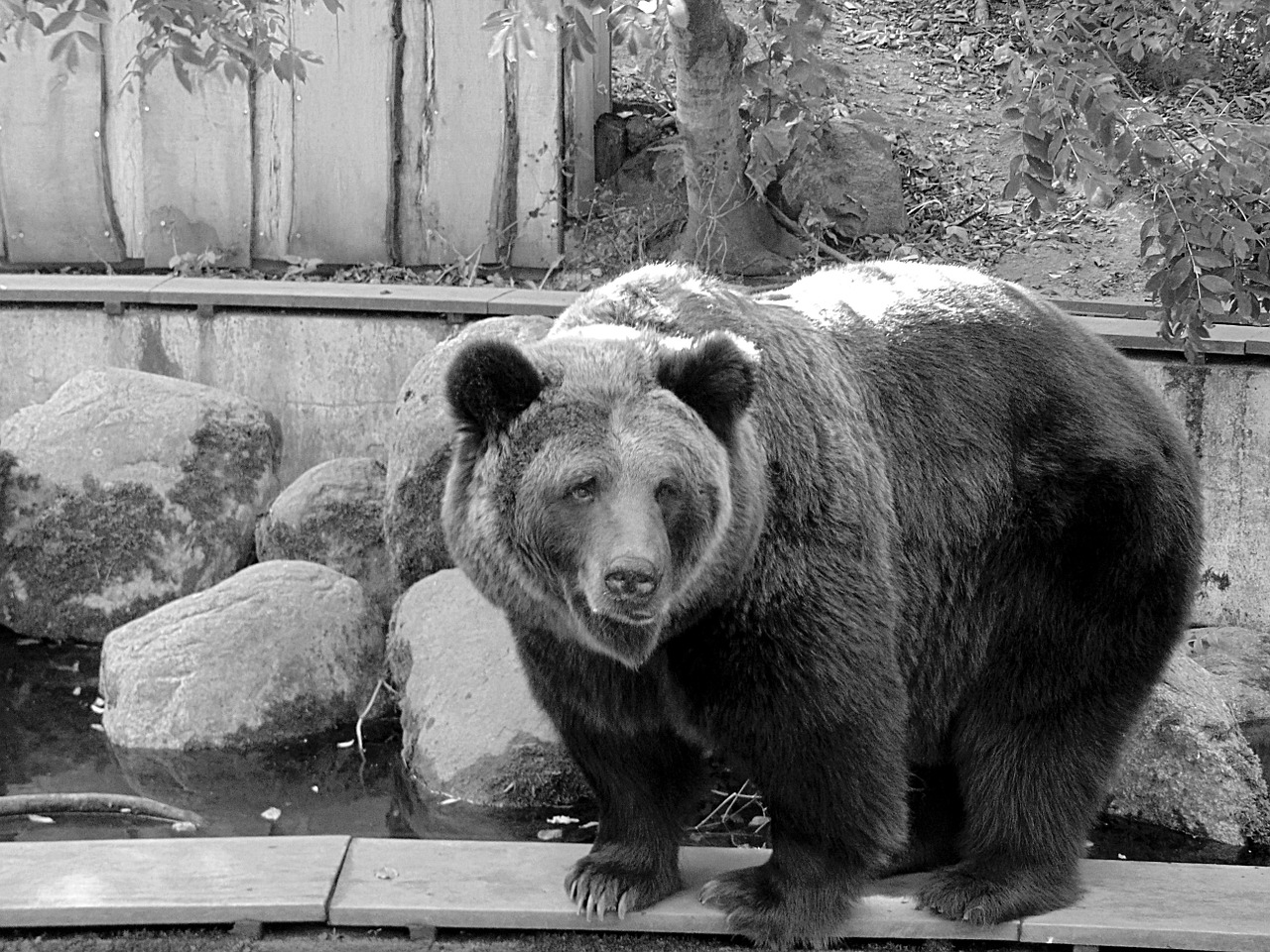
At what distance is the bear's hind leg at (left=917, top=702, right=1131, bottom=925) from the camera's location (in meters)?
4.71

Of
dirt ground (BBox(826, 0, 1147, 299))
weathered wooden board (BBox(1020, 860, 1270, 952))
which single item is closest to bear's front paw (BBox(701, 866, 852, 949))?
weathered wooden board (BBox(1020, 860, 1270, 952))

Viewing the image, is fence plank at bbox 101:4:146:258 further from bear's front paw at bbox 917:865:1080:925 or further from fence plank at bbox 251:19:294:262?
bear's front paw at bbox 917:865:1080:925

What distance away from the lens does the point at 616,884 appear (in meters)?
4.57

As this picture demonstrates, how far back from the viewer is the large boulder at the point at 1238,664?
6852 mm

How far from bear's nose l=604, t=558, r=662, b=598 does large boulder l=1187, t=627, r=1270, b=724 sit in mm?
3875

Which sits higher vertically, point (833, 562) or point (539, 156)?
point (539, 156)

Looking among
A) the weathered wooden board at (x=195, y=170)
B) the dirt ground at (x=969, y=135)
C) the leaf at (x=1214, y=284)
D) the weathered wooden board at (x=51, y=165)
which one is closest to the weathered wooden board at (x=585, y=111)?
the dirt ground at (x=969, y=135)

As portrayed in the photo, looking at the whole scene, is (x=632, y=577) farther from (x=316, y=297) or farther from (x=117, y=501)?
(x=316, y=297)

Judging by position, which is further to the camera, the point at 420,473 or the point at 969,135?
the point at 969,135

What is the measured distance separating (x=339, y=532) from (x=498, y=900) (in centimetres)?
341

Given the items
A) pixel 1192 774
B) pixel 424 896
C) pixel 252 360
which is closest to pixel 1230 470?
pixel 1192 774

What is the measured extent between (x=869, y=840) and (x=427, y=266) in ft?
21.4

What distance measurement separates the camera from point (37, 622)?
24.8 feet

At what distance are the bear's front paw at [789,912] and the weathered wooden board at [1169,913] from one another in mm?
645
